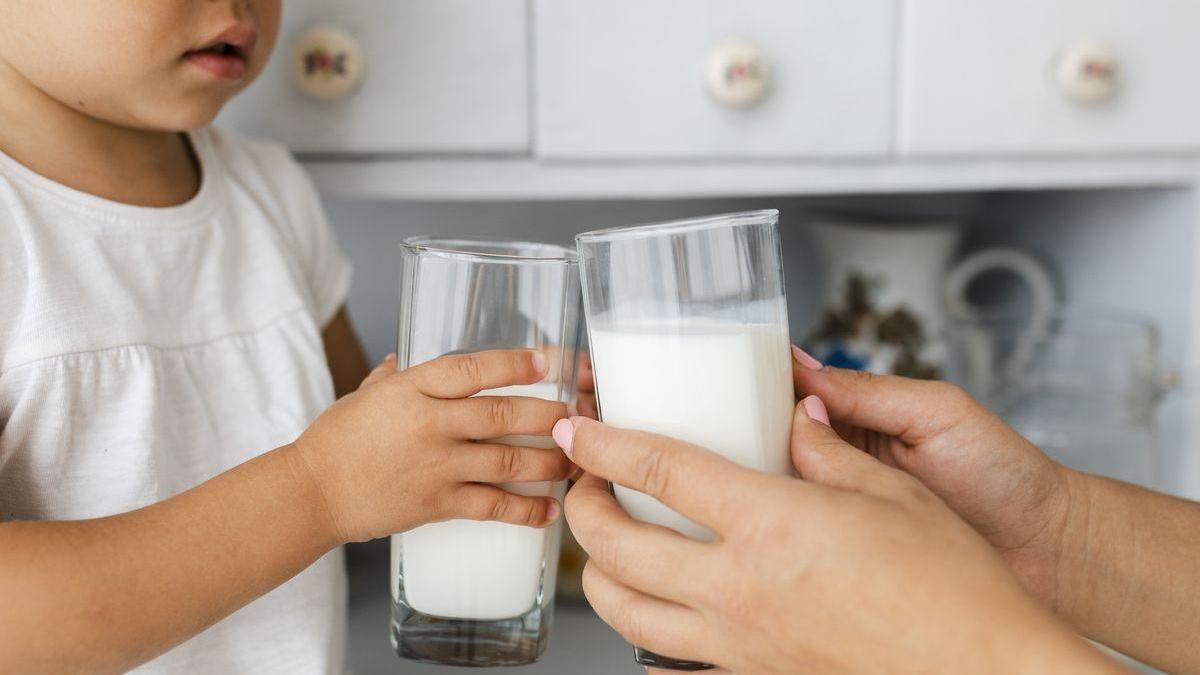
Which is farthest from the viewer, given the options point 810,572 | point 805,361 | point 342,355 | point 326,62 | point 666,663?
point 342,355

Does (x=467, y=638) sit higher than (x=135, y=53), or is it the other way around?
(x=135, y=53)

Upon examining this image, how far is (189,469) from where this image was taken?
699 millimetres

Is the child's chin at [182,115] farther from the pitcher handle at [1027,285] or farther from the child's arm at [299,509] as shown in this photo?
the pitcher handle at [1027,285]

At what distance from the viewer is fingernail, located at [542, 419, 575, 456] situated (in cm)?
57

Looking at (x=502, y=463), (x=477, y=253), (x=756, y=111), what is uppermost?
(x=756, y=111)

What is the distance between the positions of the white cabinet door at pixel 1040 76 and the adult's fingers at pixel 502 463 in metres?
0.47

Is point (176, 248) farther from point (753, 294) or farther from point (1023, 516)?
point (1023, 516)

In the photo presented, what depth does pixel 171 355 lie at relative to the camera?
70 centimetres

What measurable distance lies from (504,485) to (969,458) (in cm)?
31

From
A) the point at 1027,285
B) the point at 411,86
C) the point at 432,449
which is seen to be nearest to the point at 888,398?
the point at 432,449

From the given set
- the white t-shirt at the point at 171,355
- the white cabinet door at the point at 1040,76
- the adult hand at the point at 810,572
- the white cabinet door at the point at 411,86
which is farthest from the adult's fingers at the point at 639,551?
the white cabinet door at the point at 1040,76

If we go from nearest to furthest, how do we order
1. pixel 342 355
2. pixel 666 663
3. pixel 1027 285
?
pixel 666 663
pixel 342 355
pixel 1027 285

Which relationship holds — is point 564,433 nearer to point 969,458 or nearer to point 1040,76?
point 969,458

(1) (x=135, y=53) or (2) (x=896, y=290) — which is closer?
(1) (x=135, y=53)
